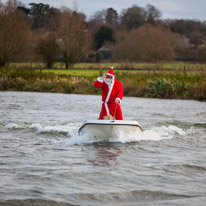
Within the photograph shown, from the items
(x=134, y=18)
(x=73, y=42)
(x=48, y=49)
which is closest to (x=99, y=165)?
(x=48, y=49)

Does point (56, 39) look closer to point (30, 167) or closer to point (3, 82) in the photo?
point (3, 82)

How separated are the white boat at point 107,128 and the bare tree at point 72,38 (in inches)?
1577

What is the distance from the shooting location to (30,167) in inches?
329

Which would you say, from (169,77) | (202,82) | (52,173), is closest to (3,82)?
(169,77)

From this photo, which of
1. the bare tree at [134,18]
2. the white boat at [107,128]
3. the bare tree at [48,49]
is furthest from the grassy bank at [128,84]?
the bare tree at [134,18]

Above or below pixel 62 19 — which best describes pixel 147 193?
below

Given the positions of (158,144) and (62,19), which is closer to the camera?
(158,144)

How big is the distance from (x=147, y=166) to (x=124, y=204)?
2439 millimetres

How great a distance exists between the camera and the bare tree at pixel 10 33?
43344mm

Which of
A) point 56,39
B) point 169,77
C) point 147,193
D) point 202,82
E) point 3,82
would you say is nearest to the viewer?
point 147,193

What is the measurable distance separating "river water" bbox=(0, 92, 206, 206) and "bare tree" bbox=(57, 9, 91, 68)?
35.5 meters

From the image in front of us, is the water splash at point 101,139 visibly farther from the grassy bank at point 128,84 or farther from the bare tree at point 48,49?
the bare tree at point 48,49

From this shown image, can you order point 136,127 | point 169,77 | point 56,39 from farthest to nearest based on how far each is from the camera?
point 56,39, point 169,77, point 136,127

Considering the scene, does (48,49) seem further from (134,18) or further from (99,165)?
(134,18)
